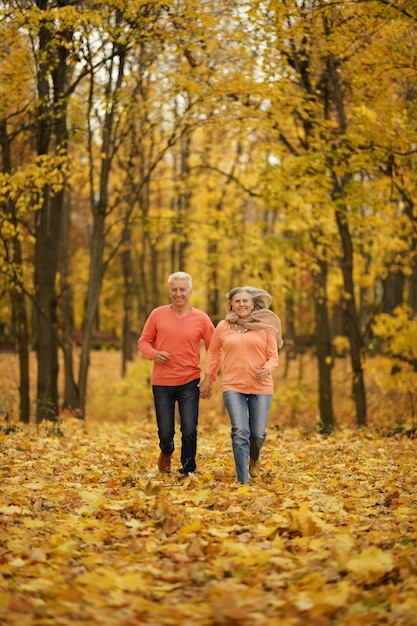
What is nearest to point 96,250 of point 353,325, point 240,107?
point 240,107

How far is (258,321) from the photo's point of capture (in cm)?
745

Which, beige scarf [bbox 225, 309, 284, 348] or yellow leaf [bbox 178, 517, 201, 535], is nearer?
yellow leaf [bbox 178, 517, 201, 535]

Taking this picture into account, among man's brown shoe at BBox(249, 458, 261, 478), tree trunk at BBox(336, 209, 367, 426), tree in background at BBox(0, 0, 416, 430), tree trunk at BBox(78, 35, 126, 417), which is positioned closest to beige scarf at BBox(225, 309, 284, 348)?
man's brown shoe at BBox(249, 458, 261, 478)

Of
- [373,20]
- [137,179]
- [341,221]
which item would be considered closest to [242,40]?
[373,20]

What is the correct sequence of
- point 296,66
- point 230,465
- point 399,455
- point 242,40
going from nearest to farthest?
point 230,465 < point 399,455 < point 242,40 < point 296,66

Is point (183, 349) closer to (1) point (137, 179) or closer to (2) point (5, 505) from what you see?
(2) point (5, 505)

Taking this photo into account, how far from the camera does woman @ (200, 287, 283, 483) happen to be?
7227 millimetres

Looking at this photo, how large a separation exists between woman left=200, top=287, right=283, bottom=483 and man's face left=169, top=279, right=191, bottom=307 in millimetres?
457

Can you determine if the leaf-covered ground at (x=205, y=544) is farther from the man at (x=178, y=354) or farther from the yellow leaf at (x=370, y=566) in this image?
the man at (x=178, y=354)

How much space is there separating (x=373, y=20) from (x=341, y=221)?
417cm

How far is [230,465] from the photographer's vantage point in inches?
346

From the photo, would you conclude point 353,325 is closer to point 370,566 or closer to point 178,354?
point 178,354

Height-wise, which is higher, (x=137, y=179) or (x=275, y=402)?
(x=137, y=179)

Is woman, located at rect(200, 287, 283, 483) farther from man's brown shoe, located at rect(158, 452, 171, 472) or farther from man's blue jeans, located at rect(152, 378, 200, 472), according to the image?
man's brown shoe, located at rect(158, 452, 171, 472)
